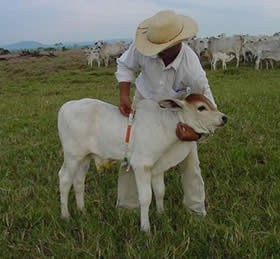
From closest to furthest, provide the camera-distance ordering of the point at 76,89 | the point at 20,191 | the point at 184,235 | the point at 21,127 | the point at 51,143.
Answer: the point at 184,235
the point at 20,191
the point at 51,143
the point at 21,127
the point at 76,89

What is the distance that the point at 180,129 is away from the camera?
12.0 feet

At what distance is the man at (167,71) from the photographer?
362 centimetres

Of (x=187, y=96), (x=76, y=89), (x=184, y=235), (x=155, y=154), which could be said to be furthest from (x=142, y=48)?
(x=76, y=89)

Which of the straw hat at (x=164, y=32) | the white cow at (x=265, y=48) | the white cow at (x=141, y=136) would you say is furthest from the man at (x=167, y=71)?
the white cow at (x=265, y=48)

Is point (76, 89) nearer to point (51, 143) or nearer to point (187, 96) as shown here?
point (51, 143)

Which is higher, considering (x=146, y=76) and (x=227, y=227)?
(x=146, y=76)

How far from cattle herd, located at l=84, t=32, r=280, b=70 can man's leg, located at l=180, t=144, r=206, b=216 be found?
17186 mm

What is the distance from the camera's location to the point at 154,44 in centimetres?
363

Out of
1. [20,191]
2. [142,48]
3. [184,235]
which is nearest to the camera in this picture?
[184,235]

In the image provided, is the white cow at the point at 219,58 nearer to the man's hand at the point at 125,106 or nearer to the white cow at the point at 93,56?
the white cow at the point at 93,56

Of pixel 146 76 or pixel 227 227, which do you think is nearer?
pixel 227 227

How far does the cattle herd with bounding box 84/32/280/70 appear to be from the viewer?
70.2 ft

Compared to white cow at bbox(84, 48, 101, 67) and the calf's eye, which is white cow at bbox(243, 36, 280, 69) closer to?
white cow at bbox(84, 48, 101, 67)

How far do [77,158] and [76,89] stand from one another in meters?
11.6
